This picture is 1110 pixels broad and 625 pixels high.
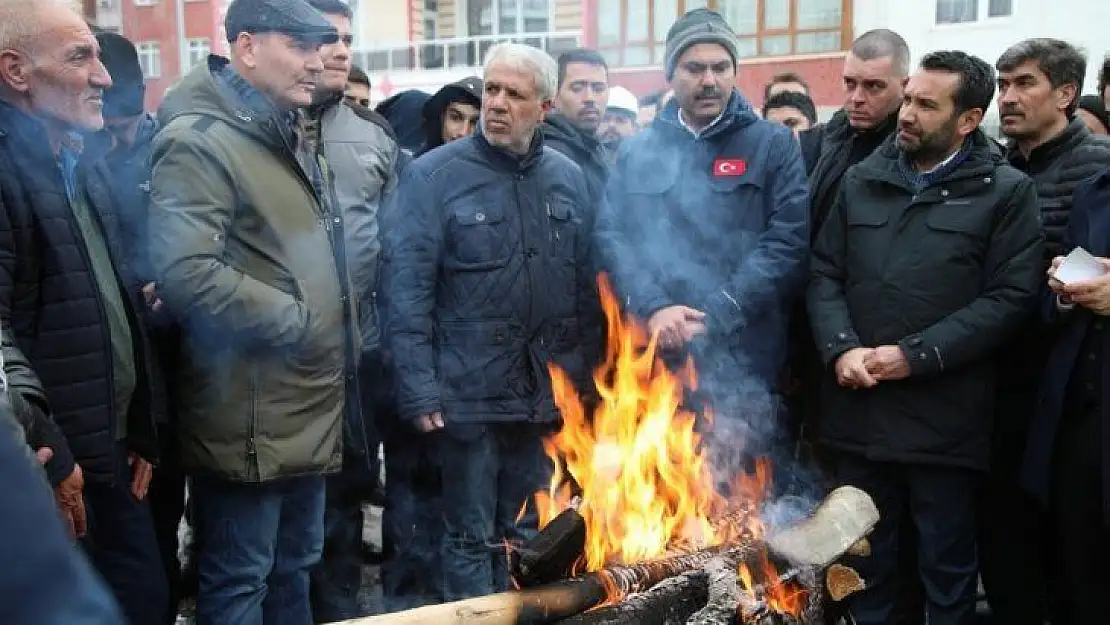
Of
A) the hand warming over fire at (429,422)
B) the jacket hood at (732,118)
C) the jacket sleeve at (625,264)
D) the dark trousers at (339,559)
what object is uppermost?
the jacket hood at (732,118)

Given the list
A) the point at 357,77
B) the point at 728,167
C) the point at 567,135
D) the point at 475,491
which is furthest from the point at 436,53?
the point at 475,491

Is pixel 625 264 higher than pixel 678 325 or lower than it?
higher

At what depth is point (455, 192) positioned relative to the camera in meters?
4.61

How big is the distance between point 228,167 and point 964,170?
3083mm

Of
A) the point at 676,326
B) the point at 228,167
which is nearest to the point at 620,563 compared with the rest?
the point at 676,326

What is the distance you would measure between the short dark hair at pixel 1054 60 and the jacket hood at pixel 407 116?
3722 mm

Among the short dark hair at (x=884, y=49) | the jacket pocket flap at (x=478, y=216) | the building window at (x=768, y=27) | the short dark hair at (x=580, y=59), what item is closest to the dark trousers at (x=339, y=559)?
the jacket pocket flap at (x=478, y=216)

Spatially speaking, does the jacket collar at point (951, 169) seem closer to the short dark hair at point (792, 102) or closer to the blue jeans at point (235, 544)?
the blue jeans at point (235, 544)

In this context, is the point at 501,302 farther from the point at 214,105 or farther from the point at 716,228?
the point at 214,105

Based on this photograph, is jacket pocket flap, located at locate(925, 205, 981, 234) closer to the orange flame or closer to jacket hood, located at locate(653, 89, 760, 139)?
jacket hood, located at locate(653, 89, 760, 139)

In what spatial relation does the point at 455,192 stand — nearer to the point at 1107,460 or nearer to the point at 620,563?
the point at 620,563

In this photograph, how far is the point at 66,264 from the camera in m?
3.25

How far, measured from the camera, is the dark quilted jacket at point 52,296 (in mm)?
3146

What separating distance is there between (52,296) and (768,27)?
76.1 feet
